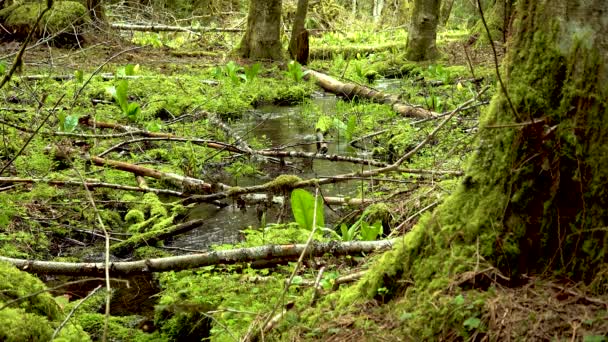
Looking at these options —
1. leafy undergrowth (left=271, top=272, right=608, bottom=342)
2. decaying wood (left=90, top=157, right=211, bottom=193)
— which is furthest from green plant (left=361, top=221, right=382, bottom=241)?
decaying wood (left=90, top=157, right=211, bottom=193)

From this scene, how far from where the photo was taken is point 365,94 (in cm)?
873

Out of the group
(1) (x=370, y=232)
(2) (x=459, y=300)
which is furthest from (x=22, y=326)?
(1) (x=370, y=232)

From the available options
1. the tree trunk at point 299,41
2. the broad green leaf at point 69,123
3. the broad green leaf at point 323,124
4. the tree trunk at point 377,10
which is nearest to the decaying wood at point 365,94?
the broad green leaf at point 323,124

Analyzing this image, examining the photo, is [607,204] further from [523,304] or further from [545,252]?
[523,304]

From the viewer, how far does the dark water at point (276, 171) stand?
465 centimetres

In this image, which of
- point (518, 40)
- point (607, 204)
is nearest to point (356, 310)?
point (607, 204)

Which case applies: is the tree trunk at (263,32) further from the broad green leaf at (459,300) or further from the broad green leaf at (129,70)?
the broad green leaf at (459,300)

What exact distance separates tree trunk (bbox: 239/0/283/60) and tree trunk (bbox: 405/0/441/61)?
2.64 meters

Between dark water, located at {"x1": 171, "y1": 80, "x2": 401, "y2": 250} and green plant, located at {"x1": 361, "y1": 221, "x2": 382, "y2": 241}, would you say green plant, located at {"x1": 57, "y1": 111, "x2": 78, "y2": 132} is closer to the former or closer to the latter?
dark water, located at {"x1": 171, "y1": 80, "x2": 401, "y2": 250}

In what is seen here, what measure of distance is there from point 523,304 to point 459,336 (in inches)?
9.2

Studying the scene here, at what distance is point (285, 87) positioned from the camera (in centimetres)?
966

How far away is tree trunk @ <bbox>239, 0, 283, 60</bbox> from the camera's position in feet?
36.7

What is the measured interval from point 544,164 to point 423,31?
33.2 feet

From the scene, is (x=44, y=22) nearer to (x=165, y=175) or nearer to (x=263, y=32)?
(x=263, y=32)
